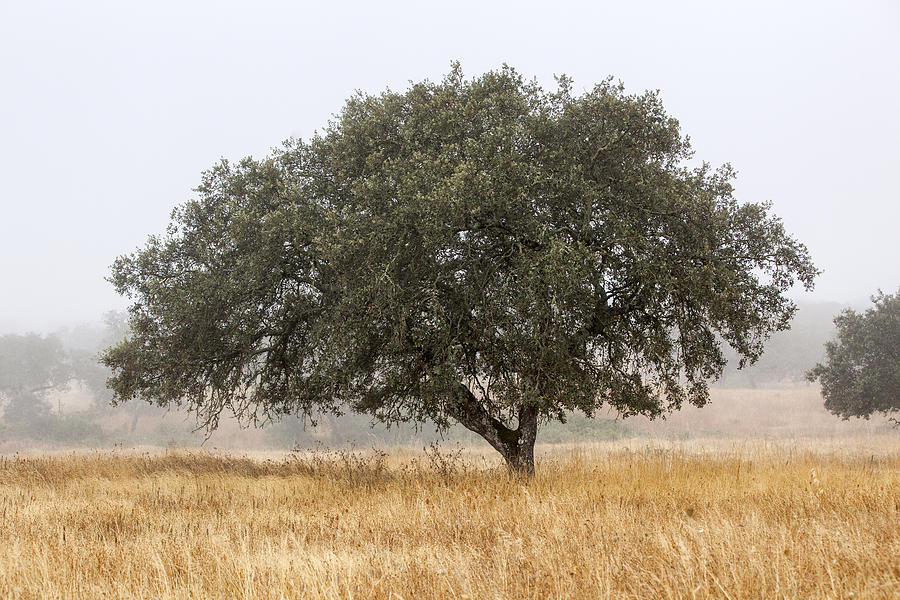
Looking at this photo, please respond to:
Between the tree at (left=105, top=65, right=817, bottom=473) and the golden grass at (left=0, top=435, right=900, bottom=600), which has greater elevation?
the tree at (left=105, top=65, right=817, bottom=473)

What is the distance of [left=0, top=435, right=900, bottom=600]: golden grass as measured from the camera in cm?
512

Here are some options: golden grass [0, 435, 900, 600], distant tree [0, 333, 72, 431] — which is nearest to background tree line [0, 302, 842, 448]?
distant tree [0, 333, 72, 431]

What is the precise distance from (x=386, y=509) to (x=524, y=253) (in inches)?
243

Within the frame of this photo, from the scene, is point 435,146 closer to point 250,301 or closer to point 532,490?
point 250,301

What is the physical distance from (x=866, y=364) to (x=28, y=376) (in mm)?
80485

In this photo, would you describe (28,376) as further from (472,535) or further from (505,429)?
(472,535)

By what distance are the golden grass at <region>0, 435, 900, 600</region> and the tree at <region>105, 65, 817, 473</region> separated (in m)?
2.53

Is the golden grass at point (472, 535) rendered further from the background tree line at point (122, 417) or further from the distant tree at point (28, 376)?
the distant tree at point (28, 376)

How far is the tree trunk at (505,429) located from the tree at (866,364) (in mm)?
21541

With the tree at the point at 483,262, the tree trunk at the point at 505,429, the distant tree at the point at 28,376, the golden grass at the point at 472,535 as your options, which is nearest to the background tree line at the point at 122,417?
the distant tree at the point at 28,376

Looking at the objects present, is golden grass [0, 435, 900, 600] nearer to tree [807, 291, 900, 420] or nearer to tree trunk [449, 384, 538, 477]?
tree trunk [449, 384, 538, 477]

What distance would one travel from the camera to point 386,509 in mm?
9398

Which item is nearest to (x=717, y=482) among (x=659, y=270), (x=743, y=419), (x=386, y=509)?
(x=659, y=270)

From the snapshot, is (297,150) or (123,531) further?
(297,150)
